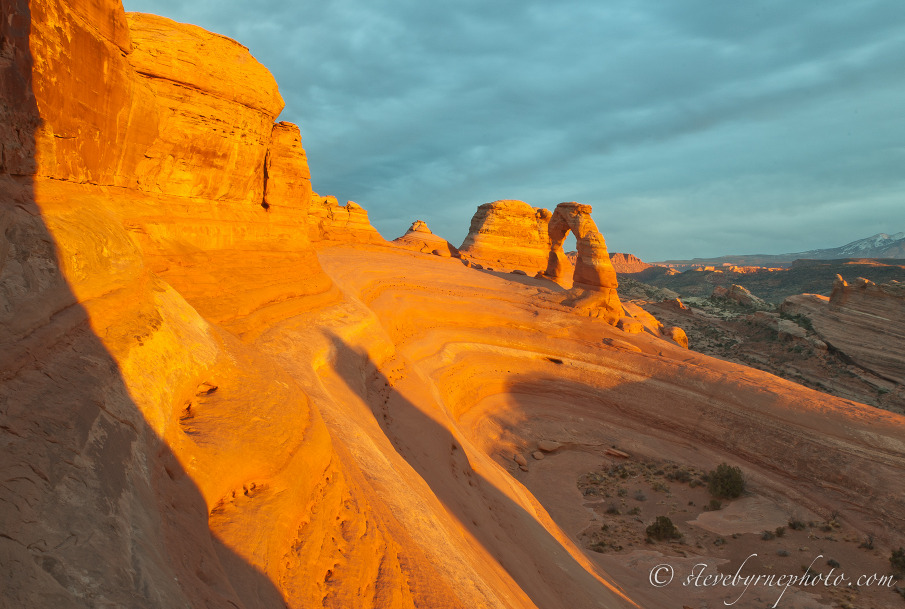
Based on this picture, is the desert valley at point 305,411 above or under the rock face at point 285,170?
under

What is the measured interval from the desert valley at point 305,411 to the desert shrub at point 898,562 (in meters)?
0.08

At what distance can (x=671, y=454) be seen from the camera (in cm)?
1723

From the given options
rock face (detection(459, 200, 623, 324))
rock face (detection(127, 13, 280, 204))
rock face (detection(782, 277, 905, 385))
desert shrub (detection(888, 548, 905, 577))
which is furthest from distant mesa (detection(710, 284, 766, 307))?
rock face (detection(127, 13, 280, 204))

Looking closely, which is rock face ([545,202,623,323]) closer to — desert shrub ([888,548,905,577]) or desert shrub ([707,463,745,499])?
desert shrub ([707,463,745,499])

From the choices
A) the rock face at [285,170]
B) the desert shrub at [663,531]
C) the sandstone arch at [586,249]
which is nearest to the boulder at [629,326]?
the sandstone arch at [586,249]

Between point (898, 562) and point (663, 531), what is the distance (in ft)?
17.4

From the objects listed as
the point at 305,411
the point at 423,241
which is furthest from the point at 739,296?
the point at 305,411

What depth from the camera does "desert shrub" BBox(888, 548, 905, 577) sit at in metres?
11.1

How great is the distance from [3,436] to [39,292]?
4.86ft

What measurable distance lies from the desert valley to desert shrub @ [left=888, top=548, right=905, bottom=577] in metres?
0.08

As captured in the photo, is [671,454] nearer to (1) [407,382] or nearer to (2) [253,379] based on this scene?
(1) [407,382]

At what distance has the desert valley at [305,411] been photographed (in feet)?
10.2

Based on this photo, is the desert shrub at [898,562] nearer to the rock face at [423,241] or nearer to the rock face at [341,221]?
the rock face at [341,221]

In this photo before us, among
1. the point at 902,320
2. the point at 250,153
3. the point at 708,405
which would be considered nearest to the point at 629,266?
the point at 902,320
